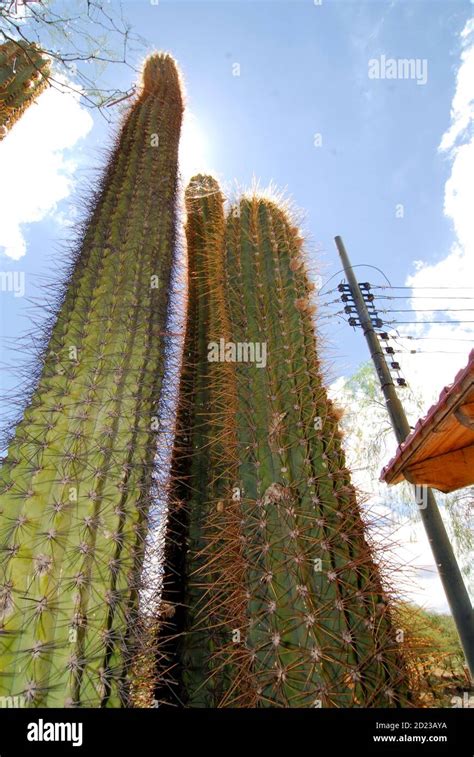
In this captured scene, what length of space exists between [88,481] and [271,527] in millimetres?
985

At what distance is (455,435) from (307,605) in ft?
5.88

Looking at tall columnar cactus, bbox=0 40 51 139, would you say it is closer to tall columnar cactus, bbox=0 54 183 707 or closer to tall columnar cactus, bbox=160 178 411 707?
tall columnar cactus, bbox=0 54 183 707

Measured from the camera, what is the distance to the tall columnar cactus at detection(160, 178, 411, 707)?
5.79 ft

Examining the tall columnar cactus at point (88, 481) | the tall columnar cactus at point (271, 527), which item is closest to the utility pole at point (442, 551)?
the tall columnar cactus at point (271, 527)

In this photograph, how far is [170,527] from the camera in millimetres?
2984

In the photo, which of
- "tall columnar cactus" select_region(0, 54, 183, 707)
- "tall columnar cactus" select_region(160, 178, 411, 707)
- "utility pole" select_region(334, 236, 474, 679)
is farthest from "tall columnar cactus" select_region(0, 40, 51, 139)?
"utility pole" select_region(334, 236, 474, 679)

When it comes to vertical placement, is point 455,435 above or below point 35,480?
above

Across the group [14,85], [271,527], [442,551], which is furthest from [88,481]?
[14,85]

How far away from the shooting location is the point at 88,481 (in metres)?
2.15

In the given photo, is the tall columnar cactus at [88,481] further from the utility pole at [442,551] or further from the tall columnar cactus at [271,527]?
the utility pole at [442,551]
